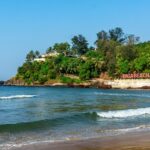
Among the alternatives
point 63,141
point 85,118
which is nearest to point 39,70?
point 85,118

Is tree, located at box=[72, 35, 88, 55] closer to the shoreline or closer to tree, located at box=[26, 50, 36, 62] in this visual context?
tree, located at box=[26, 50, 36, 62]

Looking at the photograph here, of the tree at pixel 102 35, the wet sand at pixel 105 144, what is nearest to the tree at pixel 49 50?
the tree at pixel 102 35

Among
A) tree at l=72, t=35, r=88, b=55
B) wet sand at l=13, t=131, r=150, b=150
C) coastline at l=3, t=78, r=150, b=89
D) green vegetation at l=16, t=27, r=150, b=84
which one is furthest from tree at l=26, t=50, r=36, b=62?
wet sand at l=13, t=131, r=150, b=150

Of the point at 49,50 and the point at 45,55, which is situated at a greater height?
the point at 49,50

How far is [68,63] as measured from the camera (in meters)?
146

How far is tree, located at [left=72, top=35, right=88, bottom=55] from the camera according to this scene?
556 ft

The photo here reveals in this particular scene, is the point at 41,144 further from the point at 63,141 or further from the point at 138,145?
the point at 138,145

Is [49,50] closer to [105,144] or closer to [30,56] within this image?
[30,56]

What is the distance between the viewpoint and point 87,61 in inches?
5630

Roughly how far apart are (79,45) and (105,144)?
504 ft

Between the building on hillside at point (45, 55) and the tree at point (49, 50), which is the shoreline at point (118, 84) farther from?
the tree at point (49, 50)

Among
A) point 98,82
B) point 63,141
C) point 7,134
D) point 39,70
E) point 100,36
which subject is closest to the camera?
point 63,141

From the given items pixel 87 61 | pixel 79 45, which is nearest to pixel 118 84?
pixel 87 61

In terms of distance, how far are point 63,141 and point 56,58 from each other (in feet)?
452
